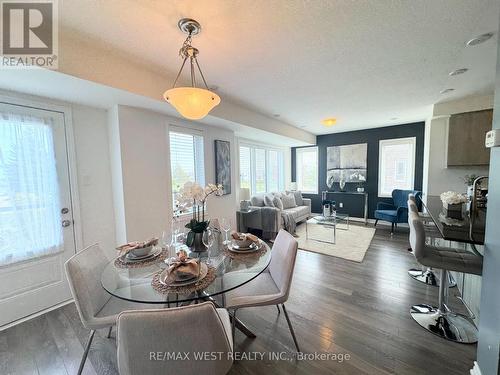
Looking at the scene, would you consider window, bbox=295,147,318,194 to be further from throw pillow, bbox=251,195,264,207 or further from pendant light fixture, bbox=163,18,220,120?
pendant light fixture, bbox=163,18,220,120

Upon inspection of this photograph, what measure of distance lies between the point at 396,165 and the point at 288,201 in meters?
2.85

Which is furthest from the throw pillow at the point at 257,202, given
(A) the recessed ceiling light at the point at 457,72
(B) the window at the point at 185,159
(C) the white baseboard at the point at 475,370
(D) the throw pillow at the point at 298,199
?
Answer: (C) the white baseboard at the point at 475,370

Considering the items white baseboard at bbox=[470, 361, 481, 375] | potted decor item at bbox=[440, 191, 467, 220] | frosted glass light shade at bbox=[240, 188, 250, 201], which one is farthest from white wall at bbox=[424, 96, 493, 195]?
frosted glass light shade at bbox=[240, 188, 250, 201]

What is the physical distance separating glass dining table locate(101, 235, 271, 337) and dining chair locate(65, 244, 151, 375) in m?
0.11

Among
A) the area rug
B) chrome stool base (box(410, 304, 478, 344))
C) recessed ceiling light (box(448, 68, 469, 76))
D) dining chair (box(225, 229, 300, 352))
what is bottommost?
chrome stool base (box(410, 304, 478, 344))

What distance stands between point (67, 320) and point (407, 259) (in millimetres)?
4405

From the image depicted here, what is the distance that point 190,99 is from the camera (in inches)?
60.4

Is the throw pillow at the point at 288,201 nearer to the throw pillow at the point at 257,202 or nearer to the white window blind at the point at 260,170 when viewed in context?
the white window blind at the point at 260,170

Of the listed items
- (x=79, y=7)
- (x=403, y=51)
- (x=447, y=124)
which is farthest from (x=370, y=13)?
(x=447, y=124)

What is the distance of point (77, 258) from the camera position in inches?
56.7

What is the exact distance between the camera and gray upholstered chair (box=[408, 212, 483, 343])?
5.55 ft

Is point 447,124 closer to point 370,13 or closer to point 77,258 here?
point 370,13

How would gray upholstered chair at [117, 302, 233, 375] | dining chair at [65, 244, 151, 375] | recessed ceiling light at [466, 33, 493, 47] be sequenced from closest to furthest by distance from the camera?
gray upholstered chair at [117, 302, 233, 375], dining chair at [65, 244, 151, 375], recessed ceiling light at [466, 33, 493, 47]

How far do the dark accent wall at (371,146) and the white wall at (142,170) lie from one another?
453cm
